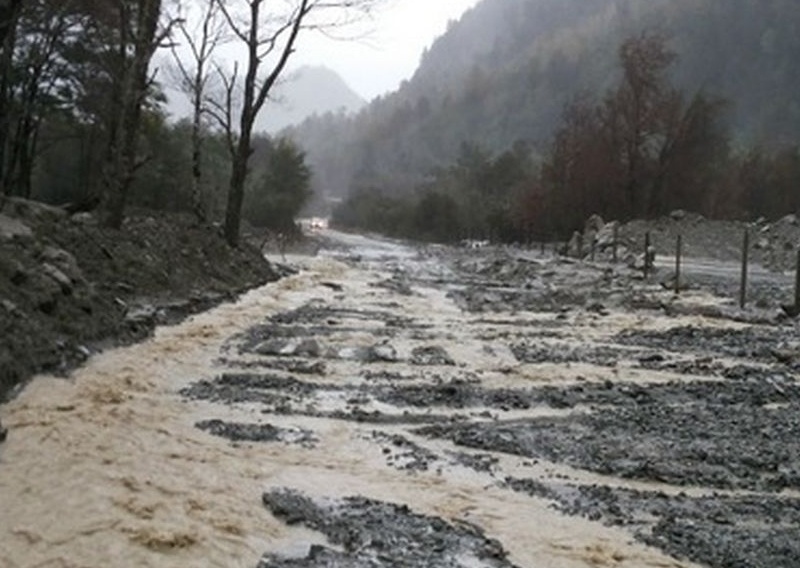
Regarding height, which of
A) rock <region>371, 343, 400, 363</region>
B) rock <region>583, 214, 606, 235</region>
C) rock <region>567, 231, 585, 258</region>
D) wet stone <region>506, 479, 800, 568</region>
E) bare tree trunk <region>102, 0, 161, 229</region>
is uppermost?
bare tree trunk <region>102, 0, 161, 229</region>

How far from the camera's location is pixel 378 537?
5852 millimetres

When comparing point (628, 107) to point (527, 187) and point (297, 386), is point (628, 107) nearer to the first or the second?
point (527, 187)

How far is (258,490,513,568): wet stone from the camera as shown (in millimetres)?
5508

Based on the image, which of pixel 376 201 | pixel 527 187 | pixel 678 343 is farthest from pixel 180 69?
pixel 376 201

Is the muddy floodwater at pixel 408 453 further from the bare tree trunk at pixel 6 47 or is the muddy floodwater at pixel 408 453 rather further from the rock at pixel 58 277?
the bare tree trunk at pixel 6 47

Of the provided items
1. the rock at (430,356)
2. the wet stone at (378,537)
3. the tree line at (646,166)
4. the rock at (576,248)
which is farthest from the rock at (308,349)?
the tree line at (646,166)

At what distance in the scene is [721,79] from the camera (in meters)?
123

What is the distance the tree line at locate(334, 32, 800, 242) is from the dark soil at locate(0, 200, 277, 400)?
31.7m

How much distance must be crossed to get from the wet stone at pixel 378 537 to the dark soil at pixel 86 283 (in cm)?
390

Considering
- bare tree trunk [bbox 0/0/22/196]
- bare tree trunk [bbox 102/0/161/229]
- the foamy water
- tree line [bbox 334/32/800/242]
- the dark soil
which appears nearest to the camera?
the foamy water

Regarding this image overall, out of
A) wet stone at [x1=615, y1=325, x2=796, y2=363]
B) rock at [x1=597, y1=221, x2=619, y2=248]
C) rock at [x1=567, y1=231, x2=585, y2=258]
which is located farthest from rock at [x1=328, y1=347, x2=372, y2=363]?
rock at [x1=567, y1=231, x2=585, y2=258]

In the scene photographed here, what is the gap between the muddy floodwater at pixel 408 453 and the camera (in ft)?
18.9

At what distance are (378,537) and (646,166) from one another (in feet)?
156

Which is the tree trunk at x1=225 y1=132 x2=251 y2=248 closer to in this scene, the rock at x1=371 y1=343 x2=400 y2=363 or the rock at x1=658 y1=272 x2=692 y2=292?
the rock at x1=658 y1=272 x2=692 y2=292
